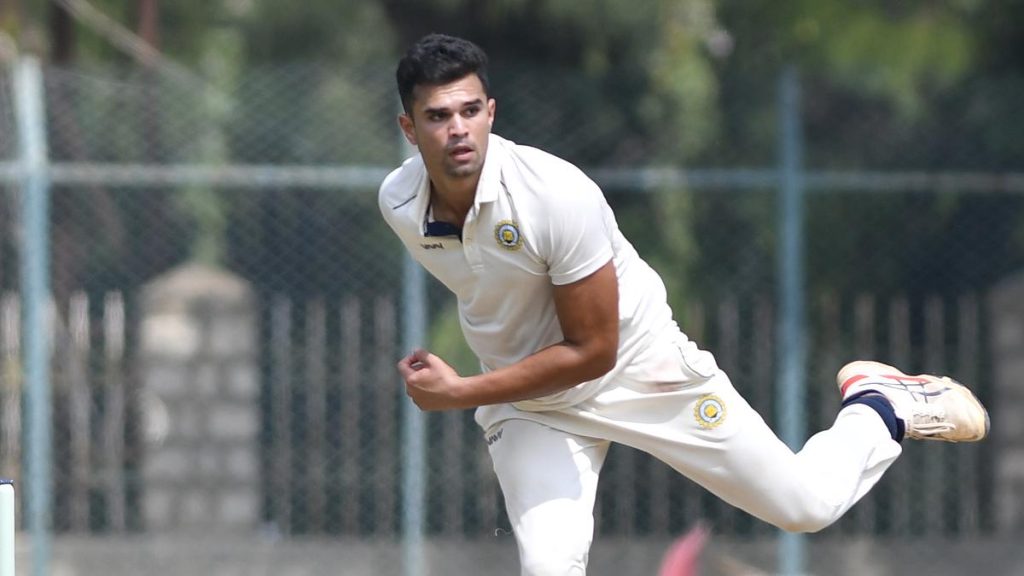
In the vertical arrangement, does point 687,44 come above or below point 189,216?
above

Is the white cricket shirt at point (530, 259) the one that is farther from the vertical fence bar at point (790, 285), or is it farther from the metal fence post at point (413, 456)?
the vertical fence bar at point (790, 285)

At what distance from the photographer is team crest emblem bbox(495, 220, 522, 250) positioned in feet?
14.9

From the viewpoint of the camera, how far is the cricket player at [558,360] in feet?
14.8

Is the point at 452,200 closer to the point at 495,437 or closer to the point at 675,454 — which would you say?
the point at 495,437

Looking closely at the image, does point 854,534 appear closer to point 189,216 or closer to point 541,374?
point 189,216

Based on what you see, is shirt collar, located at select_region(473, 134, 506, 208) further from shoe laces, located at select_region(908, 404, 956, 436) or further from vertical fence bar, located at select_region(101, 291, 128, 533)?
vertical fence bar, located at select_region(101, 291, 128, 533)

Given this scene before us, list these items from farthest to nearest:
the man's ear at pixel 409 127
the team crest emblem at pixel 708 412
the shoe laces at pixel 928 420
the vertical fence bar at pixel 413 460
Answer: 1. the vertical fence bar at pixel 413 460
2. the shoe laces at pixel 928 420
3. the team crest emblem at pixel 708 412
4. the man's ear at pixel 409 127

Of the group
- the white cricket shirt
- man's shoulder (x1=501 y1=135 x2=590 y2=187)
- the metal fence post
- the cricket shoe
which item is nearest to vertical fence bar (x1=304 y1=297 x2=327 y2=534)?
the metal fence post

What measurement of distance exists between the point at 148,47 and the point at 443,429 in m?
2.77

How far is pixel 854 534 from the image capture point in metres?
8.52

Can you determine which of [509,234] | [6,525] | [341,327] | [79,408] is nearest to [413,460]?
[341,327]

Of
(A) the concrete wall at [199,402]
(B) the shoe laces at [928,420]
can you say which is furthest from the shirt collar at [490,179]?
(A) the concrete wall at [199,402]

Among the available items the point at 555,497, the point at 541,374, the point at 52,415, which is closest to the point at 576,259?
the point at 541,374

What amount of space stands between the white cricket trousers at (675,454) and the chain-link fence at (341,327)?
3056mm
